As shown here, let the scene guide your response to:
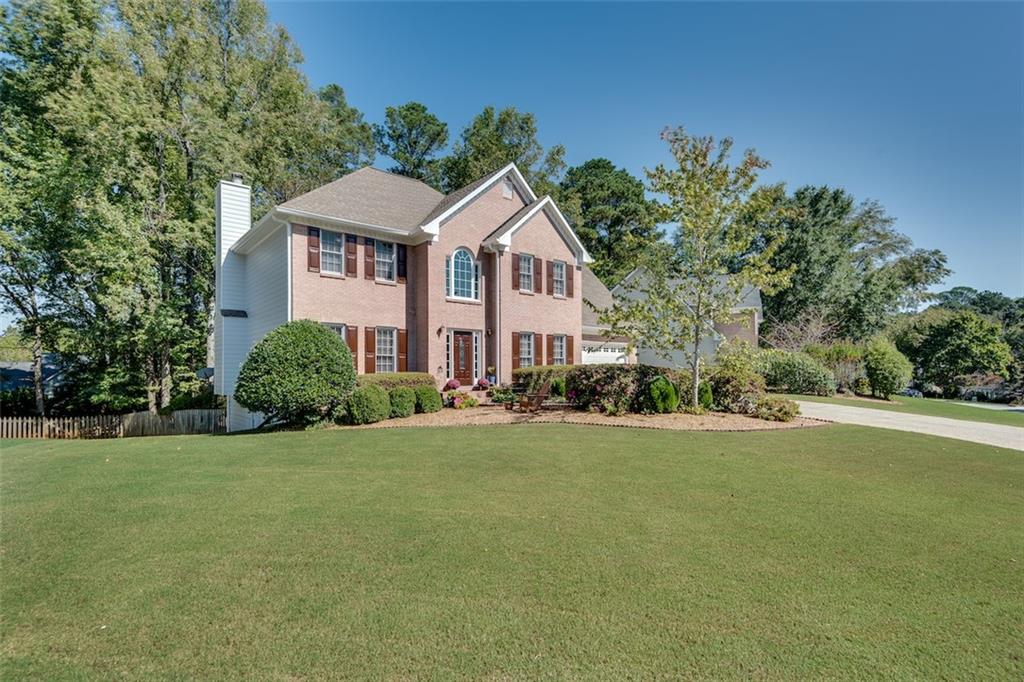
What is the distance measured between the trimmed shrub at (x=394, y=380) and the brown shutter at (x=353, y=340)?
4.15ft

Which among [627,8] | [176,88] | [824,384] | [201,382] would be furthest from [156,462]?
[824,384]

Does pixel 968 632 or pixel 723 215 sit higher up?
pixel 723 215

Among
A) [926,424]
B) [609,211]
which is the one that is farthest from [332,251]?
[609,211]

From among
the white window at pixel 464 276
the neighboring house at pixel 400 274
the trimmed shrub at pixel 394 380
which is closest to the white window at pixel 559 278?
the neighboring house at pixel 400 274

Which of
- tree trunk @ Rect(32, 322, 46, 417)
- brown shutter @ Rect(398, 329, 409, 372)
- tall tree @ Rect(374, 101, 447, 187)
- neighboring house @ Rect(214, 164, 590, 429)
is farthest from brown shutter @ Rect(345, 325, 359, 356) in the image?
tall tree @ Rect(374, 101, 447, 187)

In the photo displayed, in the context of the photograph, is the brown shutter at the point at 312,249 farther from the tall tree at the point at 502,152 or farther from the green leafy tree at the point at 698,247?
the tall tree at the point at 502,152

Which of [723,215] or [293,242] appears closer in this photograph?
[723,215]

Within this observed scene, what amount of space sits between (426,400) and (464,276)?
5793 mm

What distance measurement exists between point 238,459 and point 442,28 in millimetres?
13671

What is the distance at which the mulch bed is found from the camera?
11.7 meters

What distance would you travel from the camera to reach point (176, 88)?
62.1 ft

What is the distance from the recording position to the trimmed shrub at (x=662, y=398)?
43.5 feet

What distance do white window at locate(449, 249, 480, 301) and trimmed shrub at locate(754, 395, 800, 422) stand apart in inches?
416

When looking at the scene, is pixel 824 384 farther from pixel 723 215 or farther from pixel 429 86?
pixel 429 86
